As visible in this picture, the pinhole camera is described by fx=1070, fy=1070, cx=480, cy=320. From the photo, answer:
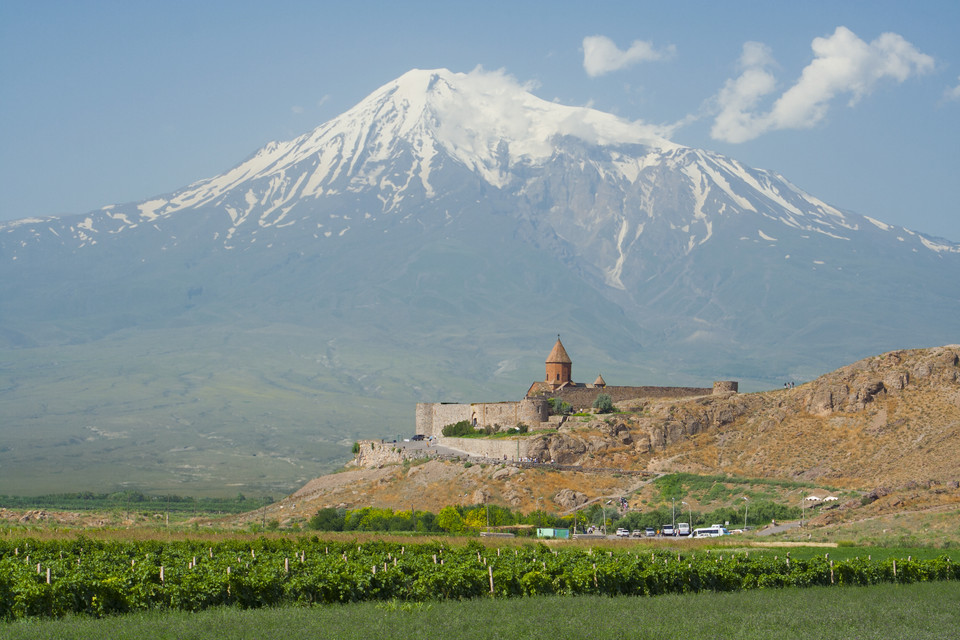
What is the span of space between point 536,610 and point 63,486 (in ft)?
333

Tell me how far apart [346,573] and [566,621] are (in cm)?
629

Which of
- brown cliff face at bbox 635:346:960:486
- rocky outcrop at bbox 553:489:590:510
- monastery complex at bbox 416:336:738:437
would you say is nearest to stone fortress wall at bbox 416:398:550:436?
monastery complex at bbox 416:336:738:437

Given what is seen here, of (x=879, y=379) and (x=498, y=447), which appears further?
(x=498, y=447)

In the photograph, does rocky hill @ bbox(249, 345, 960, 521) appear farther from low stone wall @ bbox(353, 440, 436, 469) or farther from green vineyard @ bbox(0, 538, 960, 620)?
green vineyard @ bbox(0, 538, 960, 620)

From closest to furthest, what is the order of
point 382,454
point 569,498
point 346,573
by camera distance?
point 346,573 → point 569,498 → point 382,454

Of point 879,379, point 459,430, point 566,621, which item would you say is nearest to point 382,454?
point 459,430

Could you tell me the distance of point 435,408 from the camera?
8419cm

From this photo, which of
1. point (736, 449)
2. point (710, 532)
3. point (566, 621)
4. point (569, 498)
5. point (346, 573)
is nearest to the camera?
point (566, 621)

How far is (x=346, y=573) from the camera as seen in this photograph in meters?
27.4

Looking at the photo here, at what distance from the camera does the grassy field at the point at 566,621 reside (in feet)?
72.3

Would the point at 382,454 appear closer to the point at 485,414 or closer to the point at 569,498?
the point at 485,414

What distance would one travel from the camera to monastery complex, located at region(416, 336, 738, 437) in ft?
244

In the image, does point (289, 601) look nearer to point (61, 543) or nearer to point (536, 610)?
point (536, 610)

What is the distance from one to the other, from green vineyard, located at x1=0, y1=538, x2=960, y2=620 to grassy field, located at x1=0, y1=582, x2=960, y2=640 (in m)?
1.00
